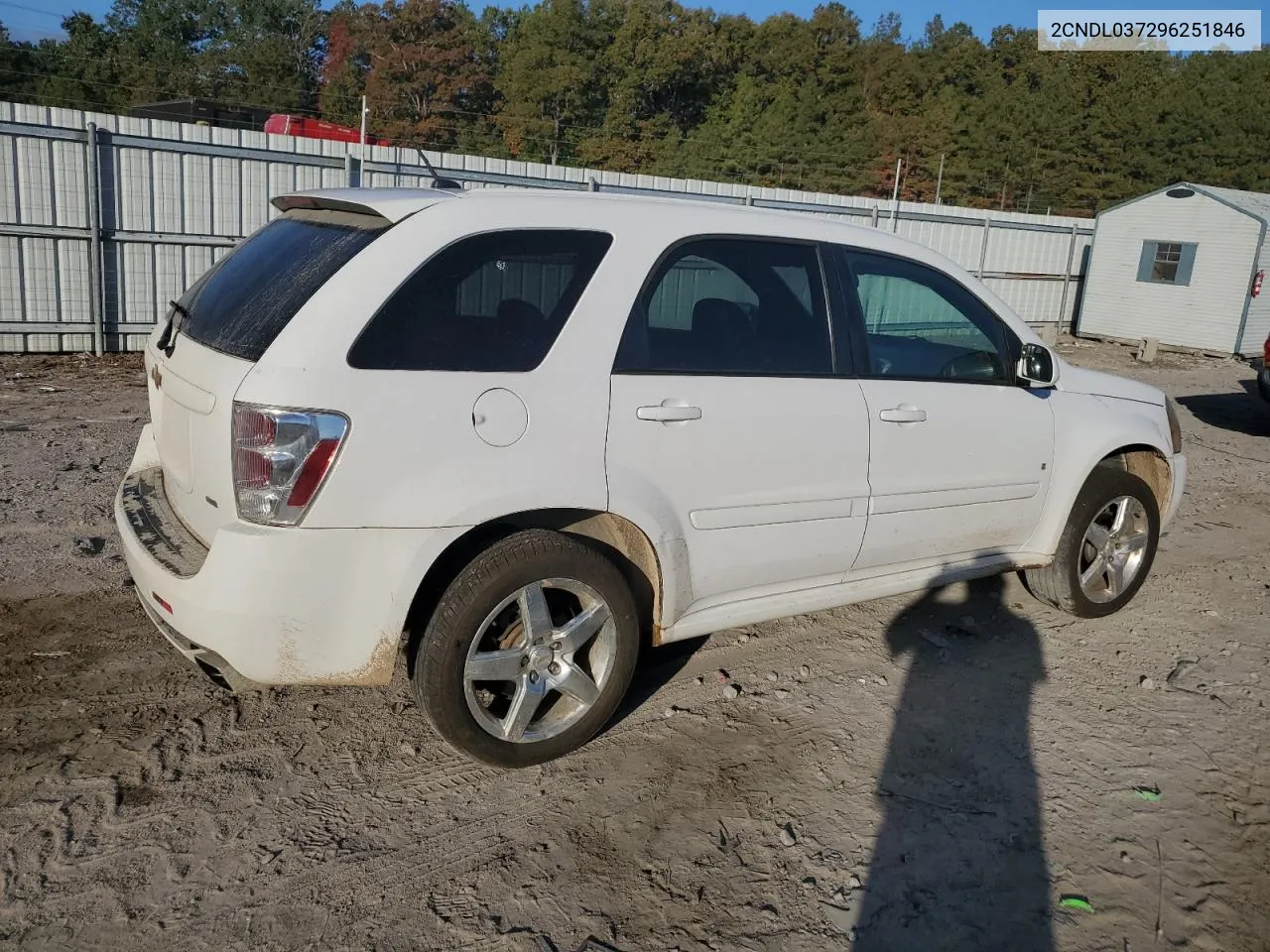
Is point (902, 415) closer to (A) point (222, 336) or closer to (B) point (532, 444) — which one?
(B) point (532, 444)

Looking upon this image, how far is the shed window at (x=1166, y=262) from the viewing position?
63.9ft

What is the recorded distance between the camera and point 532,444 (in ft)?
10.4

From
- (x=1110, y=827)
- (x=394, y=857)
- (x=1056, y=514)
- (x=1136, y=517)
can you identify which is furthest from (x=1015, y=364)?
(x=394, y=857)

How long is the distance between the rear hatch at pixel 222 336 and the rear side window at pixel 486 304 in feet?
0.78

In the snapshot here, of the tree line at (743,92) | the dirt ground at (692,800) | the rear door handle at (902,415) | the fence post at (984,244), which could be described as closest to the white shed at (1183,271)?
the fence post at (984,244)

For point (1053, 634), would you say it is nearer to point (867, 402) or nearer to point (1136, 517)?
point (1136, 517)

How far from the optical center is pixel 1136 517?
16.8 ft

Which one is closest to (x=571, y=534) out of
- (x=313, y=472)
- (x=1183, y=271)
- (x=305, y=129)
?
(x=313, y=472)

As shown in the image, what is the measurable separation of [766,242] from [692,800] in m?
2.02

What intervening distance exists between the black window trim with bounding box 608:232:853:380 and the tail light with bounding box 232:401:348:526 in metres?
0.94

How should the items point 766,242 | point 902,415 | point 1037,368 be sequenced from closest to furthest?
point 766,242
point 902,415
point 1037,368

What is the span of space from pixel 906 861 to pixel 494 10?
176ft

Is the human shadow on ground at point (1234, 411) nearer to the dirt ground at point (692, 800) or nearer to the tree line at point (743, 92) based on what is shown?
the dirt ground at point (692, 800)

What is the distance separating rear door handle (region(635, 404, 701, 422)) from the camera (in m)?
3.39
